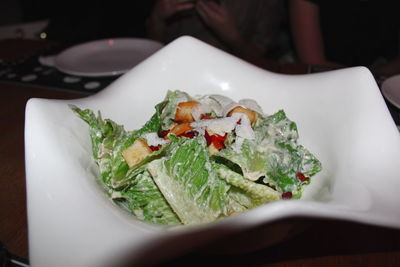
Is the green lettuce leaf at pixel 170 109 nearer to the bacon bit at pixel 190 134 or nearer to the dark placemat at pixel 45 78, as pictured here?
the bacon bit at pixel 190 134

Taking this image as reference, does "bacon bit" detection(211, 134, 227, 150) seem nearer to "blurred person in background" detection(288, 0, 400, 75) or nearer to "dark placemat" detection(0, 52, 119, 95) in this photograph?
"dark placemat" detection(0, 52, 119, 95)

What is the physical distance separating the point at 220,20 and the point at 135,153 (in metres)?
2.18

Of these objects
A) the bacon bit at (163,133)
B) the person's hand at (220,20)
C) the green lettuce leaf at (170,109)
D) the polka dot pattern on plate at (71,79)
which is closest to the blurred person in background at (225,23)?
the person's hand at (220,20)

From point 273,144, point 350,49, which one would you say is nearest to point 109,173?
point 273,144

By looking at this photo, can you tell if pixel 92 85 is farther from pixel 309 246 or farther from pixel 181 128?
pixel 309 246

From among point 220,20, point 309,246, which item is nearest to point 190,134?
point 309,246

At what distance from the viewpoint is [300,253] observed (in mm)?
915

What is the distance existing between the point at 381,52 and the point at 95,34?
3116 mm

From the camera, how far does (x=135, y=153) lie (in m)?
0.91

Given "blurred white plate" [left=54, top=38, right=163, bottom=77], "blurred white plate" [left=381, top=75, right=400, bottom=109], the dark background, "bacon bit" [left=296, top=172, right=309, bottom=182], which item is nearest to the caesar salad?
"bacon bit" [left=296, top=172, right=309, bottom=182]

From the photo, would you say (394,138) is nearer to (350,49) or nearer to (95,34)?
(350,49)

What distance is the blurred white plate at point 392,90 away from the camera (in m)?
1.41

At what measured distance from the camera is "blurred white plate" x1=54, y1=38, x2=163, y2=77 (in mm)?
1935

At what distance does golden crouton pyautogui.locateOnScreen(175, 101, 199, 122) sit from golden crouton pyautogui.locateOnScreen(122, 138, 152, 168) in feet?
0.69
